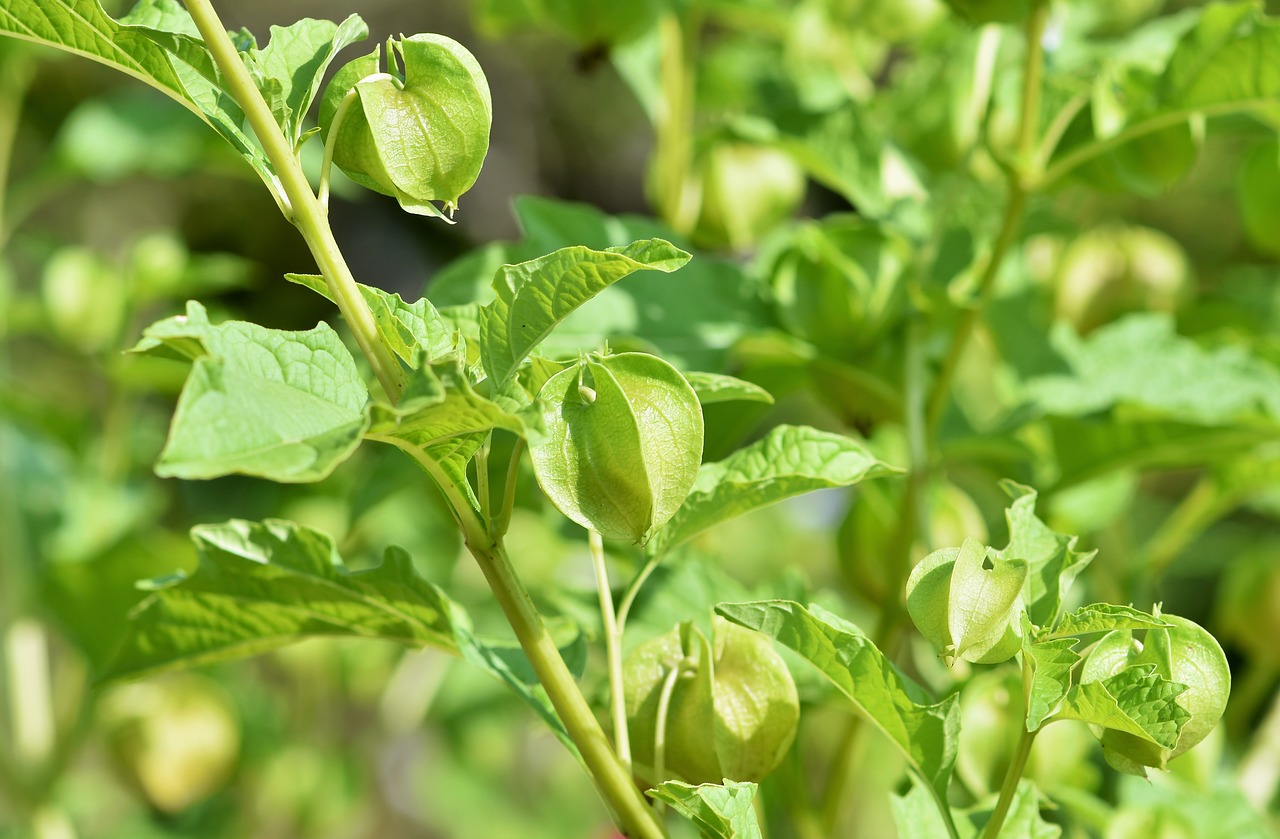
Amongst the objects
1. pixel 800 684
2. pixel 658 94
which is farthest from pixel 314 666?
pixel 800 684

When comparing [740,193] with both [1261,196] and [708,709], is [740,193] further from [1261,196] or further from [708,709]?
[708,709]

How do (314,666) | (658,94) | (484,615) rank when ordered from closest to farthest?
(658,94), (484,615), (314,666)

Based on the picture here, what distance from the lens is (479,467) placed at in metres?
0.36

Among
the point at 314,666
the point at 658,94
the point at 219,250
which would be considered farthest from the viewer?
the point at 219,250

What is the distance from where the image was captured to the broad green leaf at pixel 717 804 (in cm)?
35

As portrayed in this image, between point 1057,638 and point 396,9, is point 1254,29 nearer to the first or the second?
point 1057,638

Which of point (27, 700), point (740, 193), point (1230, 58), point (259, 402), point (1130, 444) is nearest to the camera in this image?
point (259, 402)

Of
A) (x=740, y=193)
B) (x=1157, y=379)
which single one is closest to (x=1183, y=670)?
(x=1157, y=379)

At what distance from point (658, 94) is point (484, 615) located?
46cm

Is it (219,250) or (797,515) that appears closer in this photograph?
(797,515)

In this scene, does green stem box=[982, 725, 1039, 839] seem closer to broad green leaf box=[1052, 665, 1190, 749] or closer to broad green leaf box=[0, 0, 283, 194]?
broad green leaf box=[1052, 665, 1190, 749]

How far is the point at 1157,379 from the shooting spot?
0.68 meters

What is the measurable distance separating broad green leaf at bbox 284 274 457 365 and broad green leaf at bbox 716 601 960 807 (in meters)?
0.12

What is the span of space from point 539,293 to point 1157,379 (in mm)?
466
